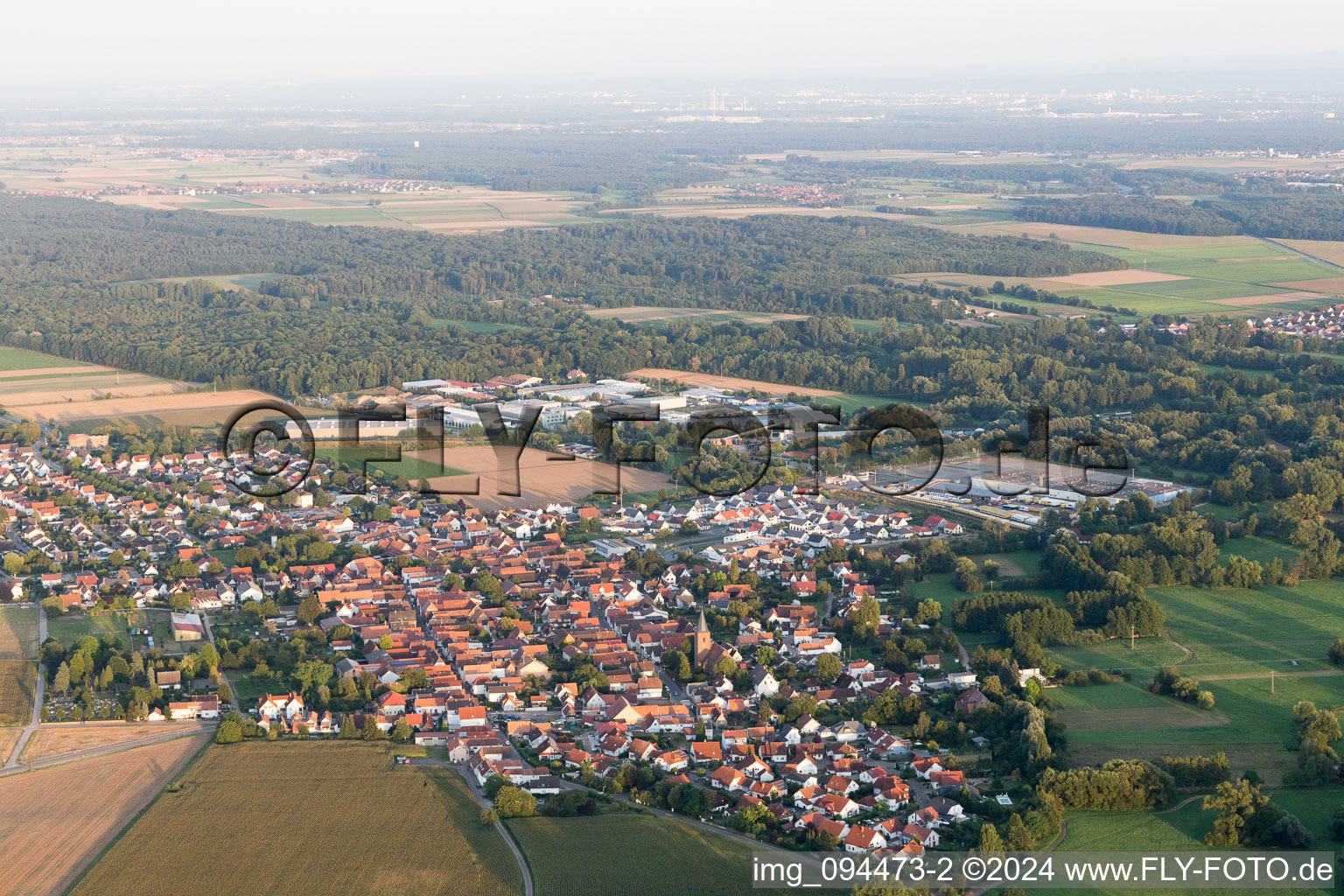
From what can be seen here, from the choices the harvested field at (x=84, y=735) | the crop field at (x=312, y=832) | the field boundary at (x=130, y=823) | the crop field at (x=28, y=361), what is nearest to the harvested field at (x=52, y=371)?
the crop field at (x=28, y=361)

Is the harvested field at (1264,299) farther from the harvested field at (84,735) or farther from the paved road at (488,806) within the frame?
the harvested field at (84,735)

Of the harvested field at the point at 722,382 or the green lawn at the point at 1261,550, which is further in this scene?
the harvested field at the point at 722,382

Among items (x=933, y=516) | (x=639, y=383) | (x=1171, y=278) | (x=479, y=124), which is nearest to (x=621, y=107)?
(x=479, y=124)

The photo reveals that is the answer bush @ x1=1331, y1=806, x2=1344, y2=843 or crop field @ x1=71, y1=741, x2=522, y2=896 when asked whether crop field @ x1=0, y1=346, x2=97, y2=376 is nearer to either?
crop field @ x1=71, y1=741, x2=522, y2=896

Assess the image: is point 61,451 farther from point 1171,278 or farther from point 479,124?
point 479,124

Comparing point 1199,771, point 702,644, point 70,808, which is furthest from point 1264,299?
point 70,808

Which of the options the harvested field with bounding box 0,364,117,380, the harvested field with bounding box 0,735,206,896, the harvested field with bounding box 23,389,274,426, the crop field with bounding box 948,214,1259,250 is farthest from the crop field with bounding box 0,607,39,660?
the crop field with bounding box 948,214,1259,250
